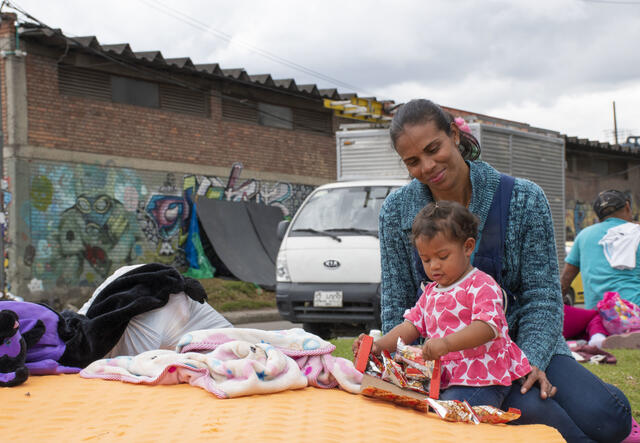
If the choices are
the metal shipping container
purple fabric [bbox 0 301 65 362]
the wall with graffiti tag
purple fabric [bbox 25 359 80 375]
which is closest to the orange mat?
purple fabric [bbox 25 359 80 375]

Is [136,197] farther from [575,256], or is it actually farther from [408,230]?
[408,230]

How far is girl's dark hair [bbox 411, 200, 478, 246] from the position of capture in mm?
2881

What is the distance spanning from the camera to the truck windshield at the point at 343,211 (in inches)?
376

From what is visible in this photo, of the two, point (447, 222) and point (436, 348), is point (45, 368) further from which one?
point (447, 222)

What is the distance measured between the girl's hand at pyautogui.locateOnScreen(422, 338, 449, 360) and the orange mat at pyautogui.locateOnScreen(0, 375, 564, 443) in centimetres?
25

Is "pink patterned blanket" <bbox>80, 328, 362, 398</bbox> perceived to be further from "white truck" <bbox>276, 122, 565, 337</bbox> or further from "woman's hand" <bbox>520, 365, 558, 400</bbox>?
"white truck" <bbox>276, 122, 565, 337</bbox>

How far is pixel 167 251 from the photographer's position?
16.9 meters

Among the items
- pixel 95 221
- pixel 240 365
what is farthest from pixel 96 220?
pixel 240 365

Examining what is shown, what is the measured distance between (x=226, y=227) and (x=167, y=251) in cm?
163

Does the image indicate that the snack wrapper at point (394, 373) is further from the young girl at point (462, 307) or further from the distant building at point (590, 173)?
the distant building at point (590, 173)

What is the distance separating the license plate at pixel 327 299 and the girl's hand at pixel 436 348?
6328 mm

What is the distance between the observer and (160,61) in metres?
16.2

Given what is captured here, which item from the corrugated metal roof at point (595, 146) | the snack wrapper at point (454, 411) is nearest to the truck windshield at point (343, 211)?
the snack wrapper at point (454, 411)

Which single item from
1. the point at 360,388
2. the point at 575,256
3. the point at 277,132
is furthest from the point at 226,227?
the point at 360,388
